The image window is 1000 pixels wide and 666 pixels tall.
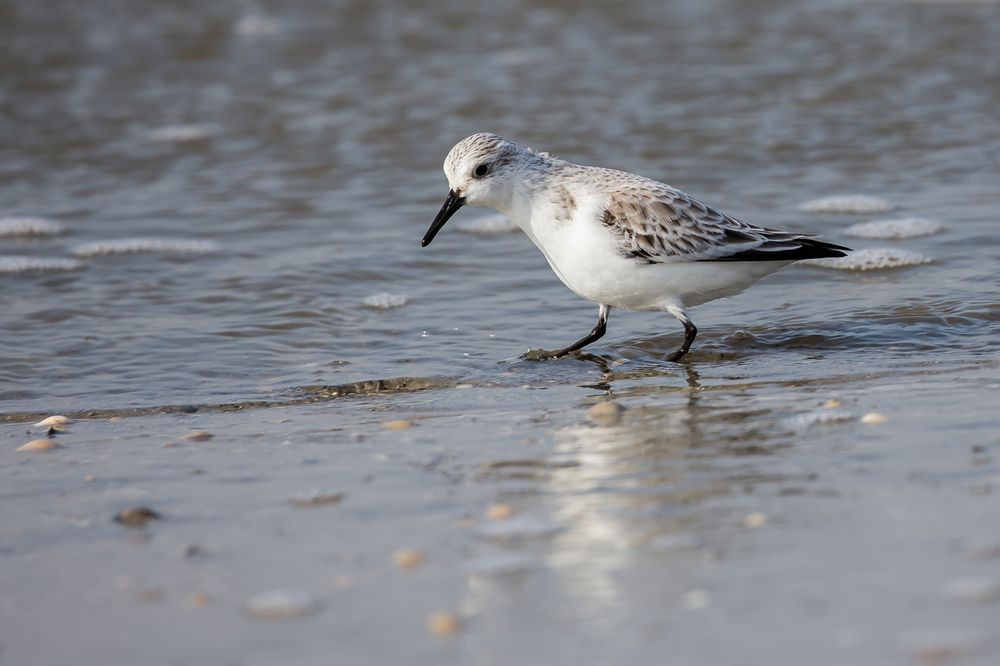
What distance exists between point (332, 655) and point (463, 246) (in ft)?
17.1

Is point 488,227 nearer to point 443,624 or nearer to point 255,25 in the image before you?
point 443,624

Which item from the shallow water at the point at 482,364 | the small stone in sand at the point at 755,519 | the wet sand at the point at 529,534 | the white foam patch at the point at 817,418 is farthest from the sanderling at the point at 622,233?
the small stone in sand at the point at 755,519

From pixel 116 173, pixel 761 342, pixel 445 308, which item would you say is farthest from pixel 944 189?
pixel 116 173

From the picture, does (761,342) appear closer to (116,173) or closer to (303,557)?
(303,557)

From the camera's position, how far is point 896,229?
7699mm

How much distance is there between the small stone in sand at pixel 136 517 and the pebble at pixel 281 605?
773 millimetres

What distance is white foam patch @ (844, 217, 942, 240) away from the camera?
300 inches

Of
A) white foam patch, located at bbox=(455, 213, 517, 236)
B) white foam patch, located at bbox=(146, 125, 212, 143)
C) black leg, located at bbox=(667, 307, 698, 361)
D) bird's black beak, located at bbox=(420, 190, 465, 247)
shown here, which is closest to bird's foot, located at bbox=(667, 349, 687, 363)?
black leg, located at bbox=(667, 307, 698, 361)

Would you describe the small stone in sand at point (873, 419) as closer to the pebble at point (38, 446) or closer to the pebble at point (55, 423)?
the pebble at point (38, 446)

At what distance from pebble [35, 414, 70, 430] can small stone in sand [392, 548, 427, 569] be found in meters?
2.21

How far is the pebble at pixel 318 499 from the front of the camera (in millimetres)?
4062

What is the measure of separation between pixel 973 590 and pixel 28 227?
6938mm

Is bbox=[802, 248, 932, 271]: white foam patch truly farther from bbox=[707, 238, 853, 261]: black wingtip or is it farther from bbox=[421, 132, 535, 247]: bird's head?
bbox=[421, 132, 535, 247]: bird's head

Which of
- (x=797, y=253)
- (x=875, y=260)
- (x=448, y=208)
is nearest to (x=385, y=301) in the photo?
(x=448, y=208)
